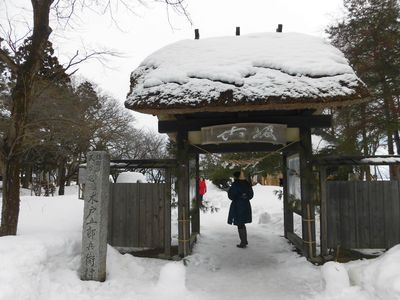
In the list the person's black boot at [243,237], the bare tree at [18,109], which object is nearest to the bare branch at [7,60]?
the bare tree at [18,109]

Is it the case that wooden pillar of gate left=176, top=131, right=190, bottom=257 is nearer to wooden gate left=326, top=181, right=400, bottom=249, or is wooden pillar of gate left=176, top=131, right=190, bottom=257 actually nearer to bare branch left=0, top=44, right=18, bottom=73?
wooden gate left=326, top=181, right=400, bottom=249

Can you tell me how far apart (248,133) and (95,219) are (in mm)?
2938

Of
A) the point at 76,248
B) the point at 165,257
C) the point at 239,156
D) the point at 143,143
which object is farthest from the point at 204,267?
the point at 143,143

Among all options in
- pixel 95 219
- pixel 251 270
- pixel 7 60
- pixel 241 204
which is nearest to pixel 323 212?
pixel 251 270

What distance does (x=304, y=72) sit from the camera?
21.0 feet

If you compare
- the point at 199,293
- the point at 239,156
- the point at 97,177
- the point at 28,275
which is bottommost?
the point at 199,293

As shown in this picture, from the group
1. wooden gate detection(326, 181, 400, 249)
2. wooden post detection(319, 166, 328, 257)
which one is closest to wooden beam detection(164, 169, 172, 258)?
wooden post detection(319, 166, 328, 257)

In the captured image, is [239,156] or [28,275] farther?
[239,156]

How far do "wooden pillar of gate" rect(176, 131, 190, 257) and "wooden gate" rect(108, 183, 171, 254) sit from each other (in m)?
0.26

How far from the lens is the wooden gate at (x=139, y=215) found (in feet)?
23.8

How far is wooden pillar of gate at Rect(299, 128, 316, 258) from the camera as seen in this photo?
6852 millimetres

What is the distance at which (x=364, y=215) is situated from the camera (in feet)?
22.7

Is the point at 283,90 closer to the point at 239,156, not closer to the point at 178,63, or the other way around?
the point at 178,63

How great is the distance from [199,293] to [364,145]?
8422mm
